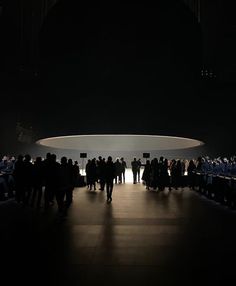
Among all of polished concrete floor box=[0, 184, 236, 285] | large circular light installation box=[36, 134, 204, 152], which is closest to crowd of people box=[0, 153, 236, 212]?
polished concrete floor box=[0, 184, 236, 285]

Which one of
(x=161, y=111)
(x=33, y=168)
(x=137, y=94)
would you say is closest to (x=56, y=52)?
(x=137, y=94)

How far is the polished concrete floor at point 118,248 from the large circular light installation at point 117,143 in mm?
20169

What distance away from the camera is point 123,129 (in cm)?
2258

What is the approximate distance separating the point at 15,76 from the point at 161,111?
413 inches

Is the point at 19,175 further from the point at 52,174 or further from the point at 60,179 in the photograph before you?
the point at 60,179

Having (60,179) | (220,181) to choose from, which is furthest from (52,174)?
(220,181)

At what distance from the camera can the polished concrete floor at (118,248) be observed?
12.7ft

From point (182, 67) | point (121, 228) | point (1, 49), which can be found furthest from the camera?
point (182, 67)

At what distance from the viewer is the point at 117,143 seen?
101ft

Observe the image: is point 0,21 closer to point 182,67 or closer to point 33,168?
point 182,67

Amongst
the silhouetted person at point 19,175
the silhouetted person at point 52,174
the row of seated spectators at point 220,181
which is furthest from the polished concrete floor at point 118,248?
the silhouetted person at point 19,175

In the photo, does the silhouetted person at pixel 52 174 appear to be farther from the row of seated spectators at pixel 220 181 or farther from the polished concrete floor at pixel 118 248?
the row of seated spectators at pixel 220 181

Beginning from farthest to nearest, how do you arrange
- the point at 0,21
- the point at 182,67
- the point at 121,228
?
the point at 182,67
the point at 0,21
the point at 121,228

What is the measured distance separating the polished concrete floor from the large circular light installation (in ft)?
66.2
